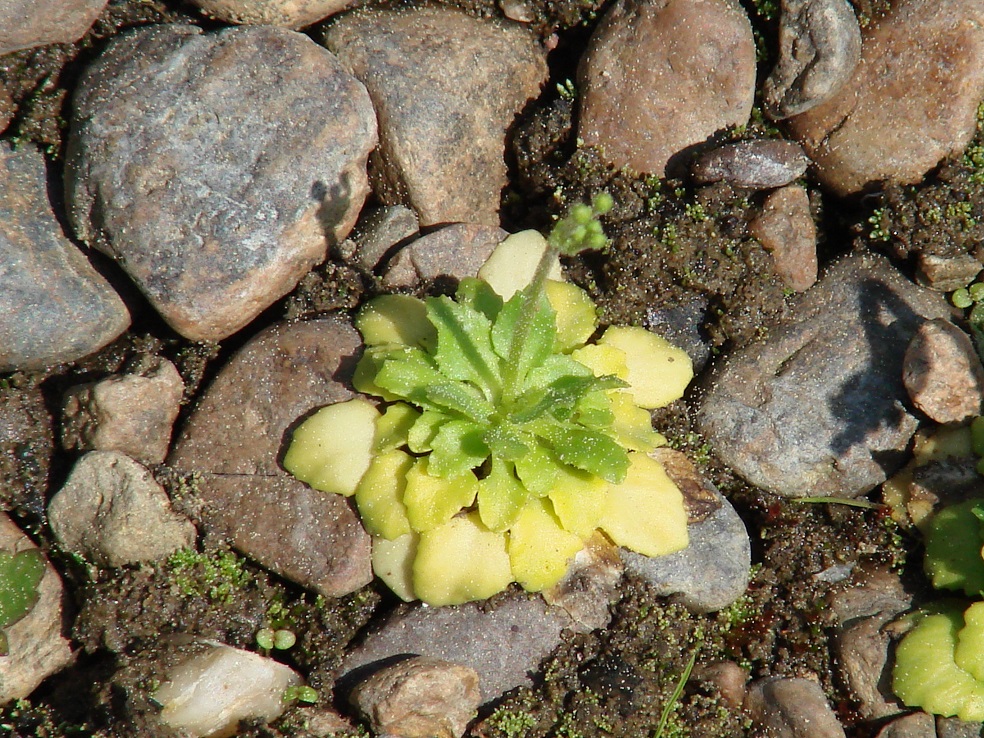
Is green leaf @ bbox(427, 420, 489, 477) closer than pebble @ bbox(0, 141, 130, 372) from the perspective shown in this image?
Yes

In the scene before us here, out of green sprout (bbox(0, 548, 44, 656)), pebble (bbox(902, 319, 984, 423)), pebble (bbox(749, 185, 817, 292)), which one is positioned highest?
pebble (bbox(749, 185, 817, 292))

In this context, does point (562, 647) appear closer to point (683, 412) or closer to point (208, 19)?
point (683, 412)

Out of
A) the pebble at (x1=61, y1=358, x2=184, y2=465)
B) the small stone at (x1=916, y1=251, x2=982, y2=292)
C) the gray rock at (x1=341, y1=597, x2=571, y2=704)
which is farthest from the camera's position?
the small stone at (x1=916, y1=251, x2=982, y2=292)

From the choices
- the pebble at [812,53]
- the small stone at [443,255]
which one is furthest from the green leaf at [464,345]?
the pebble at [812,53]

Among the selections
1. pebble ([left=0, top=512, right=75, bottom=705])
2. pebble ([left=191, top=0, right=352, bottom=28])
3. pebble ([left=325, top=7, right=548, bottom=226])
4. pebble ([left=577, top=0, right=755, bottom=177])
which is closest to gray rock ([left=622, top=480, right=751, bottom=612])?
pebble ([left=577, top=0, right=755, bottom=177])

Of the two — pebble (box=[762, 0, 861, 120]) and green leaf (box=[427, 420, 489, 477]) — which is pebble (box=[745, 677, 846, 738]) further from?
pebble (box=[762, 0, 861, 120])

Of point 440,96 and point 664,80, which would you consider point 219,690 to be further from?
point 664,80

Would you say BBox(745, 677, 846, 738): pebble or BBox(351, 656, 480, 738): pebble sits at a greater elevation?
BBox(745, 677, 846, 738): pebble

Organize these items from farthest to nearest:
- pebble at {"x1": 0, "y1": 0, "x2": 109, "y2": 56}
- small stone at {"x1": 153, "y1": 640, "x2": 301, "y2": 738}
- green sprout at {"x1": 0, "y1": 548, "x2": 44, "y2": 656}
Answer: pebble at {"x1": 0, "y1": 0, "x2": 109, "y2": 56}
green sprout at {"x1": 0, "y1": 548, "x2": 44, "y2": 656}
small stone at {"x1": 153, "y1": 640, "x2": 301, "y2": 738}
